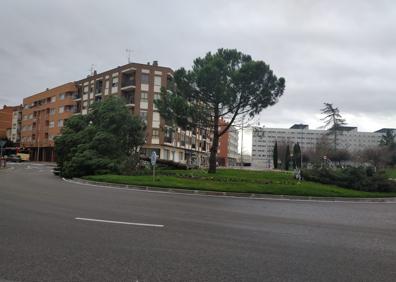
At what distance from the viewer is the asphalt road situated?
17.6 feet

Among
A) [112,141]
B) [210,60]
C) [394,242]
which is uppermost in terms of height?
[210,60]

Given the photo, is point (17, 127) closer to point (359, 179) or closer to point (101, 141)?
point (101, 141)

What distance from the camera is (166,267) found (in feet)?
18.3

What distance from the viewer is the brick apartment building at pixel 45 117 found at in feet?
277

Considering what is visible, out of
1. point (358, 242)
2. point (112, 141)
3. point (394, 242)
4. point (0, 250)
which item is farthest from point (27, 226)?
point (112, 141)

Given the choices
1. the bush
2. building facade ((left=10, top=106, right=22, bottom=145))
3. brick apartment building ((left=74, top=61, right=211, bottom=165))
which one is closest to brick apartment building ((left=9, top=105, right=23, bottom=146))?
building facade ((left=10, top=106, right=22, bottom=145))

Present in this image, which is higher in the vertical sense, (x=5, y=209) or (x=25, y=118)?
(x=25, y=118)

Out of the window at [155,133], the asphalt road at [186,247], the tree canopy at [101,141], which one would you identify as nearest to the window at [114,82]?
the window at [155,133]

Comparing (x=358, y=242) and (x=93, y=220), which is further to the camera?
(x=93, y=220)

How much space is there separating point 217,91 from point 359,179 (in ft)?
44.8

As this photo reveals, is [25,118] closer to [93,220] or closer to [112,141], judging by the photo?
[112,141]

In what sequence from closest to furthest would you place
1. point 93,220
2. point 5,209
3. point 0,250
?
1. point 0,250
2. point 93,220
3. point 5,209

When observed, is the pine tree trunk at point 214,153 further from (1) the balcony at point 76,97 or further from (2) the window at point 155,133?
(1) the balcony at point 76,97

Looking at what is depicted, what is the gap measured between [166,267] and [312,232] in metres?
4.67
